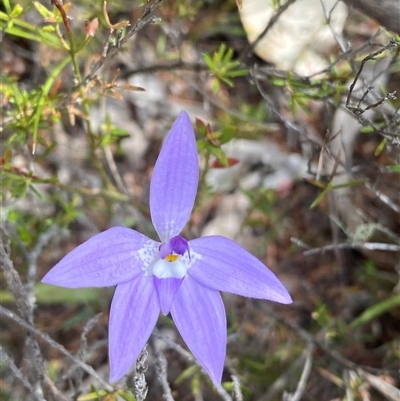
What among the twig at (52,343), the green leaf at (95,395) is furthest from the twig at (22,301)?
the green leaf at (95,395)

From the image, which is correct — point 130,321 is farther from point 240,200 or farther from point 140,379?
point 240,200

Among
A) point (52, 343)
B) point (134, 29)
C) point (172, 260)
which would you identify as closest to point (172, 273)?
point (172, 260)

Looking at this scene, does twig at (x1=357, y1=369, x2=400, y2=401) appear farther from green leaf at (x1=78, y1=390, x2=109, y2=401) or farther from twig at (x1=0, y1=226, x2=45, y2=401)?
twig at (x1=0, y1=226, x2=45, y2=401)

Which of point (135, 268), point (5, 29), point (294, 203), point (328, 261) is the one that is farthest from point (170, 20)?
point (328, 261)

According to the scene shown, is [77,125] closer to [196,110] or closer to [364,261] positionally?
[196,110]

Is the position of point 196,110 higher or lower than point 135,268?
lower

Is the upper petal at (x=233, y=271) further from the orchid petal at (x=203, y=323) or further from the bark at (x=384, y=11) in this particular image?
the bark at (x=384, y=11)
